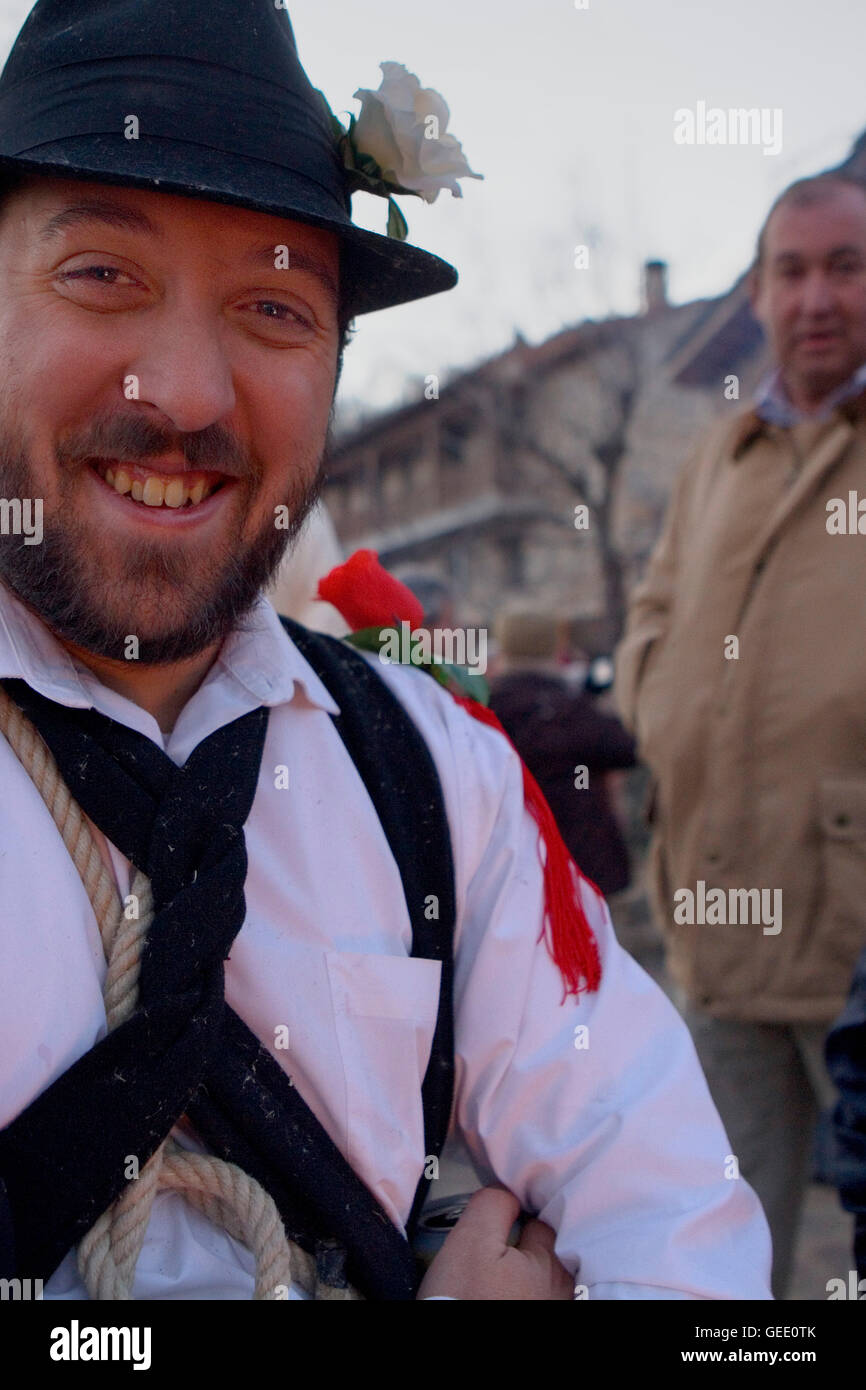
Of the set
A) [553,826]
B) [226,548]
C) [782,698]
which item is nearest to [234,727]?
[226,548]

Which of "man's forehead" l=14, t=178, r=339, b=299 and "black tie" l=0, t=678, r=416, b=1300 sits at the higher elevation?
"man's forehead" l=14, t=178, r=339, b=299

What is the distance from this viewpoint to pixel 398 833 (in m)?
1.59

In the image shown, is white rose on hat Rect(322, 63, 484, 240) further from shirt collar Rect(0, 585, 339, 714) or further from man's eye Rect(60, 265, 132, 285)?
shirt collar Rect(0, 585, 339, 714)

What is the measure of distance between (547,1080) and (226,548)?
0.79 meters

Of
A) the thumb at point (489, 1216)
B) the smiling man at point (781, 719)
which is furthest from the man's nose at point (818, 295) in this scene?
the thumb at point (489, 1216)

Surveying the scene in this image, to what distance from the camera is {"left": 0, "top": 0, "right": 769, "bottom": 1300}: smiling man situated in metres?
1.33

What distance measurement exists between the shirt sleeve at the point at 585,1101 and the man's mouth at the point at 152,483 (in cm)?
51

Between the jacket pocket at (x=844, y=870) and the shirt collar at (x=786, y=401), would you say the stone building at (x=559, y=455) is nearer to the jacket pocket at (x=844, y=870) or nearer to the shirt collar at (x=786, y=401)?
the shirt collar at (x=786, y=401)

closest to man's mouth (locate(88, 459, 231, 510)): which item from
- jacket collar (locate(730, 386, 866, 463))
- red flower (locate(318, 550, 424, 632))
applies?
red flower (locate(318, 550, 424, 632))

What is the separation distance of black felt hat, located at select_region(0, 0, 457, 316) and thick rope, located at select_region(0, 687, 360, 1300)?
24.1 inches

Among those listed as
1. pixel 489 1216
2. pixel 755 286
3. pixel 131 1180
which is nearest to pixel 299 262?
pixel 131 1180

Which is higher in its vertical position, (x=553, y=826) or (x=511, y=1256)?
(x=553, y=826)
